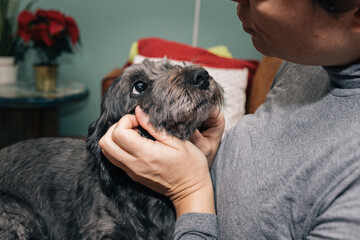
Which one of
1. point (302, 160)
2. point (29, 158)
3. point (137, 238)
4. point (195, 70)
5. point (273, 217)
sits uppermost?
point (195, 70)

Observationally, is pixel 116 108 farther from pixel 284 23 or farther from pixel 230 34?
pixel 230 34

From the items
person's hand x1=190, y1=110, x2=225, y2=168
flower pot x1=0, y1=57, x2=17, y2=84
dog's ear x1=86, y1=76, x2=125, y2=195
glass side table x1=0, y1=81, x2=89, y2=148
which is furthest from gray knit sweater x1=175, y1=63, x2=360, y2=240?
flower pot x1=0, y1=57, x2=17, y2=84

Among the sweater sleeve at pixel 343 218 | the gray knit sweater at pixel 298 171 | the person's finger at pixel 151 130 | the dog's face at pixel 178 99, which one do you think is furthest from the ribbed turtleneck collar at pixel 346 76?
the person's finger at pixel 151 130

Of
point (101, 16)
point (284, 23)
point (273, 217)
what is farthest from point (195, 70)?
point (101, 16)

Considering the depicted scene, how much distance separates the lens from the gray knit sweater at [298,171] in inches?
28.9

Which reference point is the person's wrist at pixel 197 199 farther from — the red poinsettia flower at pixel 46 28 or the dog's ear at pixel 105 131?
the red poinsettia flower at pixel 46 28

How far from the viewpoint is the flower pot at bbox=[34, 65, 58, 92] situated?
324 cm

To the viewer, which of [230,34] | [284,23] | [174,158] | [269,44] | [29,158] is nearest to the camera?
[284,23]

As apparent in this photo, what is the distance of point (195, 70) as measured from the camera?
3.87 feet

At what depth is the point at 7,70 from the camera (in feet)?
11.4

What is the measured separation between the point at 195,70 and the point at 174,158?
35cm

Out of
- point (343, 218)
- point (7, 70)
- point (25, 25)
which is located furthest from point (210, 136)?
point (7, 70)

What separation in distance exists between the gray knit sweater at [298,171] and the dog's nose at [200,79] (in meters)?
0.22

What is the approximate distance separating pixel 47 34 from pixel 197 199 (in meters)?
2.71
